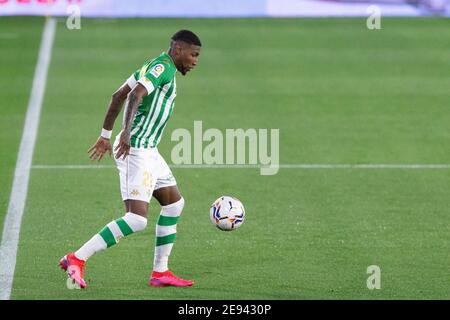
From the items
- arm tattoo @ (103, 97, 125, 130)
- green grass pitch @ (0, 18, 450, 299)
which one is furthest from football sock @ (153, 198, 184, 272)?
arm tattoo @ (103, 97, 125, 130)

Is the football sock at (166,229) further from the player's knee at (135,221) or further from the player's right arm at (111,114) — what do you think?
the player's right arm at (111,114)

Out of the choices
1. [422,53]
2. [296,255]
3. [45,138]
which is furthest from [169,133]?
[422,53]

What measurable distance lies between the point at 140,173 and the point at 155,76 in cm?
88

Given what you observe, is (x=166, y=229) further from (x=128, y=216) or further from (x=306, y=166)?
(x=306, y=166)

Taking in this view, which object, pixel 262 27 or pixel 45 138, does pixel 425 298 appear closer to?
pixel 45 138

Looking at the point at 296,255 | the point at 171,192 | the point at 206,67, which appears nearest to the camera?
the point at 171,192

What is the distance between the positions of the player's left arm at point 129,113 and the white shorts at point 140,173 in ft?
0.55

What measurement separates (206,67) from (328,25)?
4.36m

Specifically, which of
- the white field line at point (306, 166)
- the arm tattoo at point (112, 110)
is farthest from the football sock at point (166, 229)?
the white field line at point (306, 166)

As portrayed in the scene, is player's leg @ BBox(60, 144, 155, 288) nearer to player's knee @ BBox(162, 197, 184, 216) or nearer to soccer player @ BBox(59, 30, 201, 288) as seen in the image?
soccer player @ BBox(59, 30, 201, 288)

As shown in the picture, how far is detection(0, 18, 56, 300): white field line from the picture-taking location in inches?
428

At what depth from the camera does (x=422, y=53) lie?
22.4 meters

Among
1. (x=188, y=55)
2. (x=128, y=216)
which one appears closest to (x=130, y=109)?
(x=188, y=55)

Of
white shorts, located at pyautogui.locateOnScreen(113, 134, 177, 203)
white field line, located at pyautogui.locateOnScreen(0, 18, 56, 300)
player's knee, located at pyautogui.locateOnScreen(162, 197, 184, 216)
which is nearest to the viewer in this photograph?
white shorts, located at pyautogui.locateOnScreen(113, 134, 177, 203)
